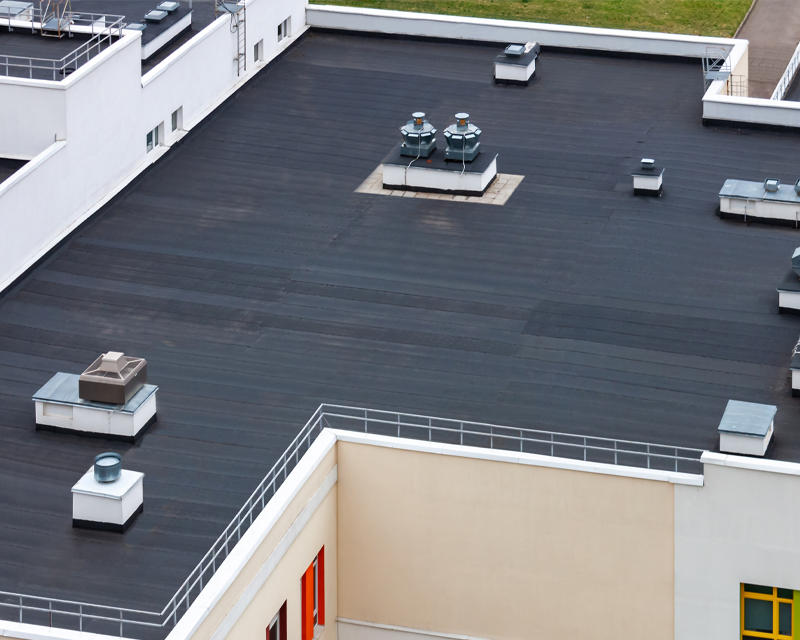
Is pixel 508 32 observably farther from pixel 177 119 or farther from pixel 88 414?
pixel 88 414

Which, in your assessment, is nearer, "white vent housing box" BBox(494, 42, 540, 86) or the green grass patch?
"white vent housing box" BBox(494, 42, 540, 86)

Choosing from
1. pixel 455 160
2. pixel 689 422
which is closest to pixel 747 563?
pixel 689 422

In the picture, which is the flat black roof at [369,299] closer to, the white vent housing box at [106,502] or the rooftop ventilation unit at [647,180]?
the white vent housing box at [106,502]

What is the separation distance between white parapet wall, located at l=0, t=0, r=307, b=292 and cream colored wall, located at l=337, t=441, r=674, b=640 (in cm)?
1105

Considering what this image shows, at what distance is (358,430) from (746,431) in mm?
7593

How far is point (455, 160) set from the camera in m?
43.7

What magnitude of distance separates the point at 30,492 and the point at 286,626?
5.38m

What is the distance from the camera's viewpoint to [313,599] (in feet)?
105

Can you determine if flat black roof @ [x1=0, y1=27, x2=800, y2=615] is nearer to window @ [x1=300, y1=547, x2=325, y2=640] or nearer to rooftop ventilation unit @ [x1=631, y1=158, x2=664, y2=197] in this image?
rooftop ventilation unit @ [x1=631, y1=158, x2=664, y2=197]

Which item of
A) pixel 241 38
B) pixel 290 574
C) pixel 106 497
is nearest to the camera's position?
pixel 106 497

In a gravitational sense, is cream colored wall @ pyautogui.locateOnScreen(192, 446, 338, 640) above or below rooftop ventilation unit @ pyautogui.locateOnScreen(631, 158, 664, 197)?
below

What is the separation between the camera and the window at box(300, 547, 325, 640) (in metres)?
31.5

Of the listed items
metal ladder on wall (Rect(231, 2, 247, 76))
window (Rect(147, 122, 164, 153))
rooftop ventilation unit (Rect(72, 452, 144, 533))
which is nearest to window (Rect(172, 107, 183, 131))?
window (Rect(147, 122, 164, 153))

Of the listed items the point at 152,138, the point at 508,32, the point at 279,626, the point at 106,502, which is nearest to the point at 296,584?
the point at 279,626
